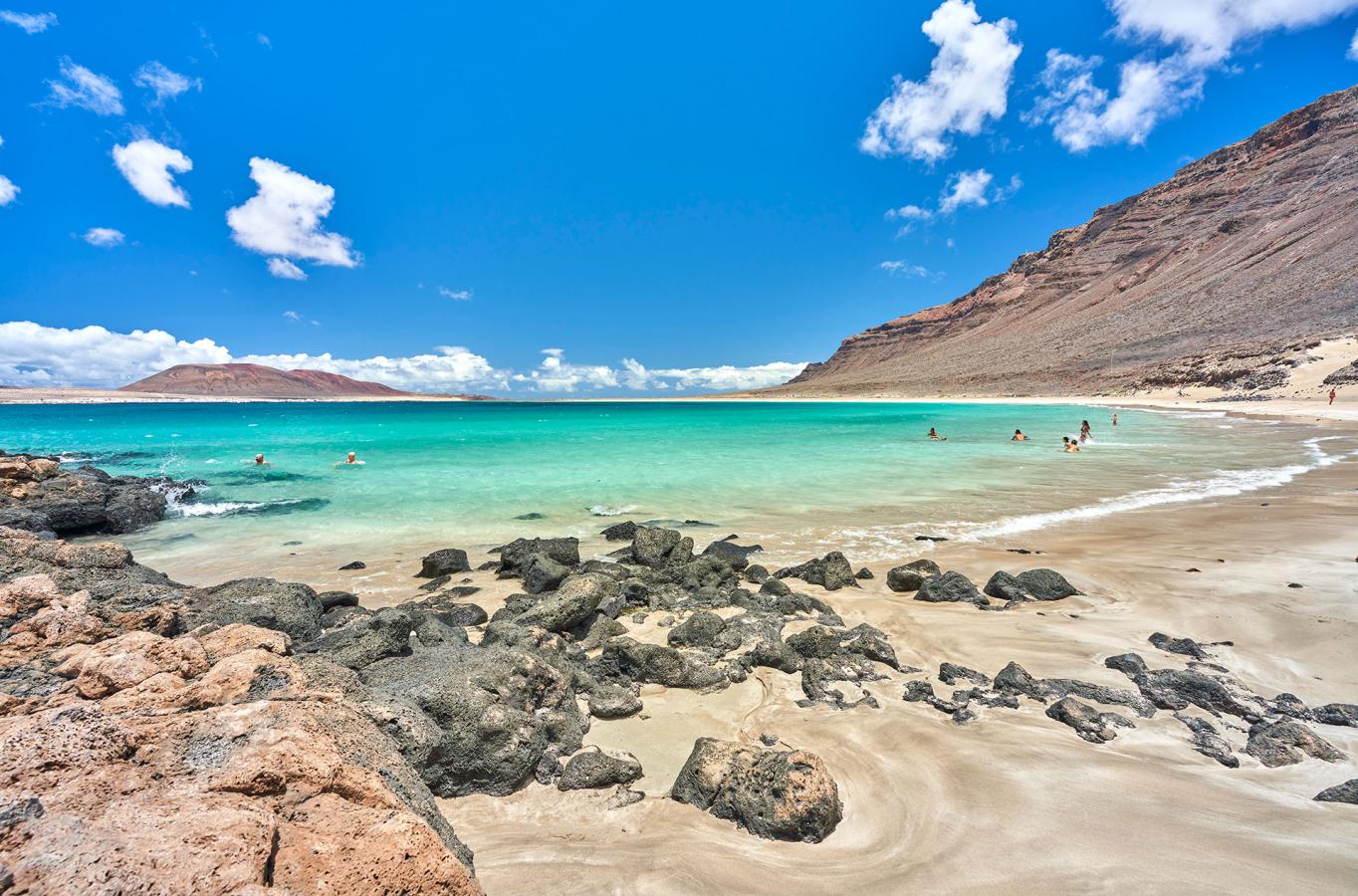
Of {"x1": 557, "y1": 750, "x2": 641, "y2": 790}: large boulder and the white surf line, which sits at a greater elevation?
{"x1": 557, "y1": 750, "x2": 641, "y2": 790}: large boulder

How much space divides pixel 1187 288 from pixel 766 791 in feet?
375

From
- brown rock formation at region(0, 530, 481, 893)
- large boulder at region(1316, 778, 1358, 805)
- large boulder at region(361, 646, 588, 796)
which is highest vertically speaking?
brown rock formation at region(0, 530, 481, 893)

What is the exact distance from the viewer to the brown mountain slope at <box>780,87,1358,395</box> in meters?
62.0

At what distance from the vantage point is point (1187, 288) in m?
83.3

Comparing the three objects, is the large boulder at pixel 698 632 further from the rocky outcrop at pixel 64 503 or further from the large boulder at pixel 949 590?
the rocky outcrop at pixel 64 503

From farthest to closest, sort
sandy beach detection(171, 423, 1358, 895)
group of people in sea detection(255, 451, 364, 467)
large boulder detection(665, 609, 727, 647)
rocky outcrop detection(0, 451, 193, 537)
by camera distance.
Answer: group of people in sea detection(255, 451, 364, 467) → rocky outcrop detection(0, 451, 193, 537) → large boulder detection(665, 609, 727, 647) → sandy beach detection(171, 423, 1358, 895)

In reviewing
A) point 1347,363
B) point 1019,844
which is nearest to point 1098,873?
point 1019,844

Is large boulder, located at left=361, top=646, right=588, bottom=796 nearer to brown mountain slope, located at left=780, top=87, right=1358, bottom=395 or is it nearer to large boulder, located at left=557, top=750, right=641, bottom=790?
large boulder, located at left=557, top=750, right=641, bottom=790

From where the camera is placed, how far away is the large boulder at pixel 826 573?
815 centimetres

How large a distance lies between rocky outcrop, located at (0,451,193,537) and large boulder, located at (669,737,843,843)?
15.6m

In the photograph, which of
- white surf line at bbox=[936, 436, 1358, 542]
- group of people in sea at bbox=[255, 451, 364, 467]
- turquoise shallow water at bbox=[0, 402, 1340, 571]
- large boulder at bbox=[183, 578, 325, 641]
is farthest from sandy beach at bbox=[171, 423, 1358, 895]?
group of people in sea at bbox=[255, 451, 364, 467]

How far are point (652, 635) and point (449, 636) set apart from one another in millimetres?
2264

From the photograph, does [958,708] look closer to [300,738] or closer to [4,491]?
[300,738]

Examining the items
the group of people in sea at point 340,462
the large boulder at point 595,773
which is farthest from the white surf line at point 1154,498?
the group of people in sea at point 340,462
